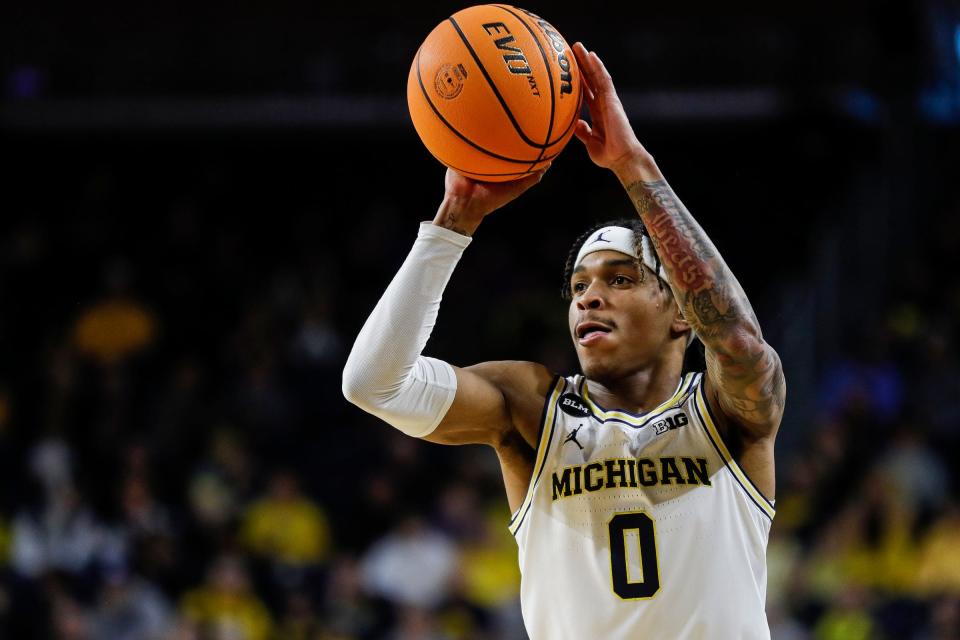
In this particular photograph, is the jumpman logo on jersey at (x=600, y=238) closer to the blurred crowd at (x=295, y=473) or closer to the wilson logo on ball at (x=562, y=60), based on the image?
the wilson logo on ball at (x=562, y=60)

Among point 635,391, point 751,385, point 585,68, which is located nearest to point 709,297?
point 751,385

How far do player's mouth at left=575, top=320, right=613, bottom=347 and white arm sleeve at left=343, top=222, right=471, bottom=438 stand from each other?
1.46ft

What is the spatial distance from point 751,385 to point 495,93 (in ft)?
3.50

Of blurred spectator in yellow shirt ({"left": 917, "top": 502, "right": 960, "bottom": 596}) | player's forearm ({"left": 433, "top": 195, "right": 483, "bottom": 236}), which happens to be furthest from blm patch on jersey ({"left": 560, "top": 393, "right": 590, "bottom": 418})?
blurred spectator in yellow shirt ({"left": 917, "top": 502, "right": 960, "bottom": 596})

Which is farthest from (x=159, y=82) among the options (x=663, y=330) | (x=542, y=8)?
(x=663, y=330)

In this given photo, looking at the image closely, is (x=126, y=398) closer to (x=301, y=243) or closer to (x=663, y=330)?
(x=301, y=243)

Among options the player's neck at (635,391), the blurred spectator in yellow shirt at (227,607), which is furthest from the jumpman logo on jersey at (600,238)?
the blurred spectator in yellow shirt at (227,607)

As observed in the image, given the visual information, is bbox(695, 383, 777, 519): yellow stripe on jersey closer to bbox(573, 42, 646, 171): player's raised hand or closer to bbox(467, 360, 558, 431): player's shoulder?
bbox(467, 360, 558, 431): player's shoulder

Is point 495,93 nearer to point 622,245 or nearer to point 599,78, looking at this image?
point 599,78

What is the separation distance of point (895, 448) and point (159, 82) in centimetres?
878

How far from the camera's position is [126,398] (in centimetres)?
1256

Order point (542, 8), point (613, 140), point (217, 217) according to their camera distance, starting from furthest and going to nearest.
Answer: point (217, 217)
point (542, 8)
point (613, 140)

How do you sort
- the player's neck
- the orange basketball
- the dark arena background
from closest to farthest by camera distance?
the orange basketball, the player's neck, the dark arena background

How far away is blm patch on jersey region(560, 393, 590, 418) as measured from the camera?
3902mm
